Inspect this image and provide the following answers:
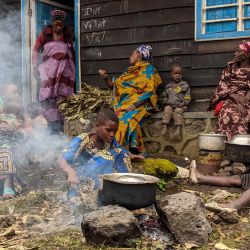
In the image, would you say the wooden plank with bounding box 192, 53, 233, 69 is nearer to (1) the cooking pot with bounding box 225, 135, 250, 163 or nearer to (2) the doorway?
(1) the cooking pot with bounding box 225, 135, 250, 163

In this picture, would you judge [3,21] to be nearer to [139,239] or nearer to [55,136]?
[55,136]

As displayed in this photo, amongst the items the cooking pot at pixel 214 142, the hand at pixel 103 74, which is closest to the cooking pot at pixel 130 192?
the cooking pot at pixel 214 142

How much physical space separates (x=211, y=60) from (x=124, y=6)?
2.11 m

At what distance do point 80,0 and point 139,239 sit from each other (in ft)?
21.0

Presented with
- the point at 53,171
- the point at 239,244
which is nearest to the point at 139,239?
the point at 239,244

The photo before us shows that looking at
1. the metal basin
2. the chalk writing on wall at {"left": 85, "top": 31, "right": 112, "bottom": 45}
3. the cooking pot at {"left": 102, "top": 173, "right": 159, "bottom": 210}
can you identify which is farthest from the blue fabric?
the chalk writing on wall at {"left": 85, "top": 31, "right": 112, "bottom": 45}

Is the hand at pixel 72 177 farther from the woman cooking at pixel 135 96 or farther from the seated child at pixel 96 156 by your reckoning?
the woman cooking at pixel 135 96

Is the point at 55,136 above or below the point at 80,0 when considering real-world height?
below

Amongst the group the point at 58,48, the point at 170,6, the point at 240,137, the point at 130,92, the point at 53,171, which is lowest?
the point at 53,171

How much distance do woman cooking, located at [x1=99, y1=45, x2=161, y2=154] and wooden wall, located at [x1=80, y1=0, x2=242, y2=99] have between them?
351 mm

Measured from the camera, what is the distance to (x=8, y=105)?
653 cm

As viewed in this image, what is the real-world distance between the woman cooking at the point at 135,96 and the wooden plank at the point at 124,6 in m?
0.80

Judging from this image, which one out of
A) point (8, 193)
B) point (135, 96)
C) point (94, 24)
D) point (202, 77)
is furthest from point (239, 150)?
point (94, 24)

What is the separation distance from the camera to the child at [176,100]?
24.2 ft
